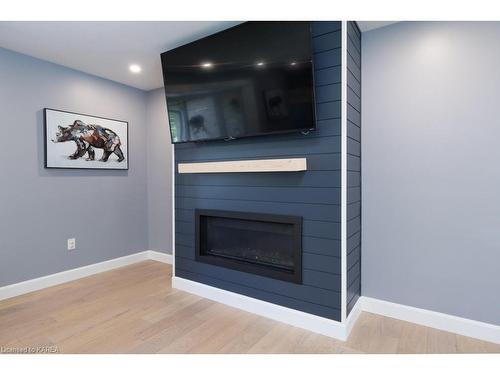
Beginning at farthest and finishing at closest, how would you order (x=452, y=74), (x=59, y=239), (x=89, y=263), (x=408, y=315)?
(x=89, y=263) < (x=59, y=239) < (x=408, y=315) < (x=452, y=74)

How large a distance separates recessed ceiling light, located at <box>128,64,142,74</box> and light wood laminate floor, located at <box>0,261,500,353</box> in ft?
7.59

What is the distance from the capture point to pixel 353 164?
222 centimetres

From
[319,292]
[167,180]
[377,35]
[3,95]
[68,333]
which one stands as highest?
[377,35]

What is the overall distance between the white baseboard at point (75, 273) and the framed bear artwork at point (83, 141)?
1.13 meters

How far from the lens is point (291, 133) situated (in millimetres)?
2193

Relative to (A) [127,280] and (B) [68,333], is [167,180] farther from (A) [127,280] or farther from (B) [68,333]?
(B) [68,333]

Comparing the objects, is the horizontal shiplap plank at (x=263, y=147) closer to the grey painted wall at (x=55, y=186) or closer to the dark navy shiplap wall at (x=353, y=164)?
the dark navy shiplap wall at (x=353, y=164)

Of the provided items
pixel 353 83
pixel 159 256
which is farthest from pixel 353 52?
pixel 159 256

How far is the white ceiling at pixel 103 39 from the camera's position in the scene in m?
2.27

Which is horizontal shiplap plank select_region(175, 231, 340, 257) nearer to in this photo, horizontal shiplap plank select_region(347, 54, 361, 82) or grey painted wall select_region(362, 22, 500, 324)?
grey painted wall select_region(362, 22, 500, 324)

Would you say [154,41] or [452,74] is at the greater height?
[154,41]

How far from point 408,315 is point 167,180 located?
296 centimetres

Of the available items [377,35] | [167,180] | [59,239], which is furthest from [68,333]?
[377,35]

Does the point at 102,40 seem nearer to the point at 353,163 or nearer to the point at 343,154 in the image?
the point at 343,154
